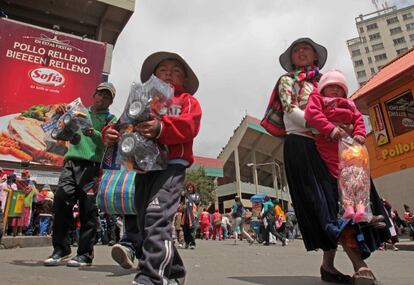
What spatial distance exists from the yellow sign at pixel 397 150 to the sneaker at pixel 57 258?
16.5m

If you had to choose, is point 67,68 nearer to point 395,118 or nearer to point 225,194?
point 395,118

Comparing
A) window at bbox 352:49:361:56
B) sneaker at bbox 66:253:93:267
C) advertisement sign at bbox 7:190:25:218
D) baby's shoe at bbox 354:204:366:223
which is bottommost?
sneaker at bbox 66:253:93:267

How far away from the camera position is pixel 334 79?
3.18m

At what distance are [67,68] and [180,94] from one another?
23004 millimetres

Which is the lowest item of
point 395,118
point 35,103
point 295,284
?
point 295,284

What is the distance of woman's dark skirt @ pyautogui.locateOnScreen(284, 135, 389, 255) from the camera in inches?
111

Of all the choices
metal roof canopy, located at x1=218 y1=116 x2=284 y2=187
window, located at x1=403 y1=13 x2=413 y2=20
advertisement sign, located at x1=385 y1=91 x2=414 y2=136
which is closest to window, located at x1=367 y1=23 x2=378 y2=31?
window, located at x1=403 y1=13 x2=413 y2=20

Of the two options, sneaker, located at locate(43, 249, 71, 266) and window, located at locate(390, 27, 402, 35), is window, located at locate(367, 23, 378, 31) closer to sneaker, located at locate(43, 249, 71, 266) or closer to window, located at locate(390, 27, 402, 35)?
window, located at locate(390, 27, 402, 35)

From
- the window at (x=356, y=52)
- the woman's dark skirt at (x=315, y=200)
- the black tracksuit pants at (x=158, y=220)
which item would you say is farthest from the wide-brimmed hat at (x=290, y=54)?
the window at (x=356, y=52)

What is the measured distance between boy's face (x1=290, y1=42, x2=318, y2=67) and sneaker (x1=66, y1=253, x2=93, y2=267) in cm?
278

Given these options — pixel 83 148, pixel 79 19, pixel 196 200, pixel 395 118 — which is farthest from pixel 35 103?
pixel 83 148

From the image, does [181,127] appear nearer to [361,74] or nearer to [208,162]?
[208,162]

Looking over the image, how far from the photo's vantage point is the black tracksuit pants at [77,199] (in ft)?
13.1

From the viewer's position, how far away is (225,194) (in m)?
49.7
